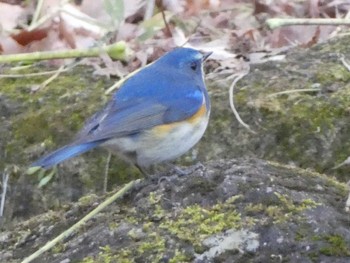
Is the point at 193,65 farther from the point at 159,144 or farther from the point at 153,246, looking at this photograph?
the point at 153,246

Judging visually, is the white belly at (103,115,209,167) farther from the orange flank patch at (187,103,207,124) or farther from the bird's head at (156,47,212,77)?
the bird's head at (156,47,212,77)

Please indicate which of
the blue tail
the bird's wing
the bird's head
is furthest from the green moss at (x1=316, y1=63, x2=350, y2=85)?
the blue tail

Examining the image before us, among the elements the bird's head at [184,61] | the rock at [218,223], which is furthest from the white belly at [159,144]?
the rock at [218,223]

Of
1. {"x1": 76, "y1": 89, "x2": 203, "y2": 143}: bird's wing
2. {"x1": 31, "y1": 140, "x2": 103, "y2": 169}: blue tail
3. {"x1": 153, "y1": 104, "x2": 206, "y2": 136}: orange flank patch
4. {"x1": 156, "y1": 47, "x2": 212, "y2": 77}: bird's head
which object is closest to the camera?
{"x1": 31, "y1": 140, "x2": 103, "y2": 169}: blue tail

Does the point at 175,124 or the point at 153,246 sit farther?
the point at 175,124

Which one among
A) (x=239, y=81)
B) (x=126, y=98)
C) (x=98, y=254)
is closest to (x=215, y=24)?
(x=239, y=81)

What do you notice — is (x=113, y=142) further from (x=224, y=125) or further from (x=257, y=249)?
A: (x=257, y=249)

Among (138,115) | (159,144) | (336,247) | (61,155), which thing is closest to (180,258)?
(336,247)
